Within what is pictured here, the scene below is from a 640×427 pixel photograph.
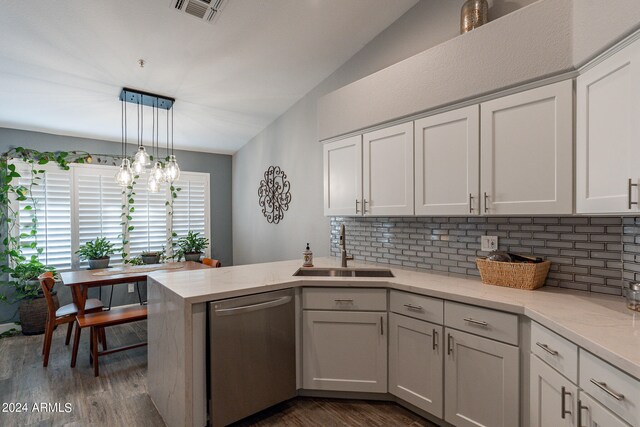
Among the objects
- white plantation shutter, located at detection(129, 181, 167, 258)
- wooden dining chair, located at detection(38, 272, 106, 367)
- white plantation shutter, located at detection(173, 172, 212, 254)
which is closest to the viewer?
wooden dining chair, located at detection(38, 272, 106, 367)

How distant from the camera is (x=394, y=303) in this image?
216 centimetres

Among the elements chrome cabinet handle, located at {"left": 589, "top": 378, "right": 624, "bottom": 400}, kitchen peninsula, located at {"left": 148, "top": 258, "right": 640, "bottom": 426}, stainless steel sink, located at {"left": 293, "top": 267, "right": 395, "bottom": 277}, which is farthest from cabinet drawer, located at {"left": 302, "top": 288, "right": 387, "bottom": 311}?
chrome cabinet handle, located at {"left": 589, "top": 378, "right": 624, "bottom": 400}

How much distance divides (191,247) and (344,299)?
330cm

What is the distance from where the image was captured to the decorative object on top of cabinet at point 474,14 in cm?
215

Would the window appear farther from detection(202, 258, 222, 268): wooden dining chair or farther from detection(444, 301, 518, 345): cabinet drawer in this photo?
detection(444, 301, 518, 345): cabinet drawer

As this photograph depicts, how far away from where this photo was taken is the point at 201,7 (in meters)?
2.28

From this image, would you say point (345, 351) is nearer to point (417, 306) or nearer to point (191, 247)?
point (417, 306)

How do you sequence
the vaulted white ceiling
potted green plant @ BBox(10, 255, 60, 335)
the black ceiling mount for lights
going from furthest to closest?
potted green plant @ BBox(10, 255, 60, 335) < the black ceiling mount for lights < the vaulted white ceiling

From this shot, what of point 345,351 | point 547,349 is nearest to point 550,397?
point 547,349

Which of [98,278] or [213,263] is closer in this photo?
[98,278]

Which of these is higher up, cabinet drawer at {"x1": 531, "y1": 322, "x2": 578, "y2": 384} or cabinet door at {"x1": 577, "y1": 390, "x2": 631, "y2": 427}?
cabinet drawer at {"x1": 531, "y1": 322, "x2": 578, "y2": 384}

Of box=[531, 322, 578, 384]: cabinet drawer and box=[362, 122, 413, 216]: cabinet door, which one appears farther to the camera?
box=[362, 122, 413, 216]: cabinet door

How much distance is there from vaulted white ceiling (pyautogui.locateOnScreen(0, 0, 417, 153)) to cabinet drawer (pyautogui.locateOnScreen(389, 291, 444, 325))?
231cm

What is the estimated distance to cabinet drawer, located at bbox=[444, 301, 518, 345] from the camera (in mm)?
1608
